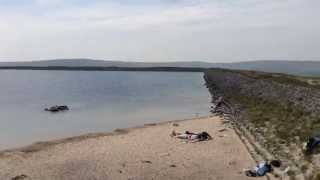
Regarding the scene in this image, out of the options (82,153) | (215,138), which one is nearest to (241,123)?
(215,138)

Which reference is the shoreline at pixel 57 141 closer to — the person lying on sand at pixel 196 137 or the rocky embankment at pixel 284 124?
the person lying on sand at pixel 196 137

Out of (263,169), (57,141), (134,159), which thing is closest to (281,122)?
(134,159)

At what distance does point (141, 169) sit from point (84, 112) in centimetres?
3315

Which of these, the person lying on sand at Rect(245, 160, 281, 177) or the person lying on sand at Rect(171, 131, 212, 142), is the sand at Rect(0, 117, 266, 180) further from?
the person lying on sand at Rect(171, 131, 212, 142)

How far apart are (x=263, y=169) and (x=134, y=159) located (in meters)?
6.71

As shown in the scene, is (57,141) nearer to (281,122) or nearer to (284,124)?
(281,122)

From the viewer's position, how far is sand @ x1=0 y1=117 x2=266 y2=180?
22219mm

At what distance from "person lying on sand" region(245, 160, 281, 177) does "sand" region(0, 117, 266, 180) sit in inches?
12.1

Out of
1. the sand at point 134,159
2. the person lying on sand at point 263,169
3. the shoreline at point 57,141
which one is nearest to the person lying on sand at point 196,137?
the sand at point 134,159

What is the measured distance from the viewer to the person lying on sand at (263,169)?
67.9ft

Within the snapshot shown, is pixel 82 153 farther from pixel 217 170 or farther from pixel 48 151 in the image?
pixel 217 170

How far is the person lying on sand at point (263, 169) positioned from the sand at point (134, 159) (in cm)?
31

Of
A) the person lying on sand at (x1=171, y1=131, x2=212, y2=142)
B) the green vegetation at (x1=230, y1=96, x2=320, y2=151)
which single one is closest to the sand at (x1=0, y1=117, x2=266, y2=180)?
the person lying on sand at (x1=171, y1=131, x2=212, y2=142)

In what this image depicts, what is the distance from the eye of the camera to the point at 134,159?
25250 millimetres
